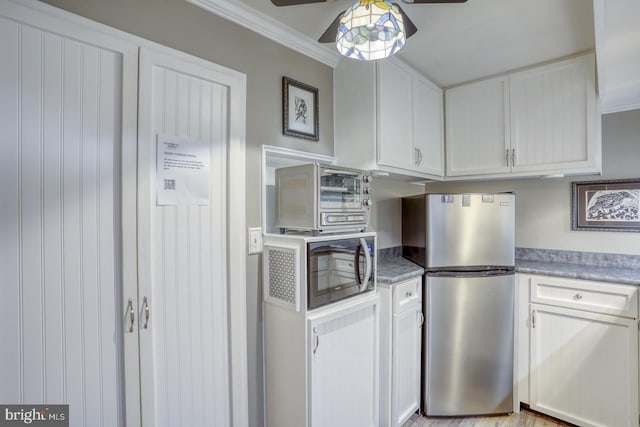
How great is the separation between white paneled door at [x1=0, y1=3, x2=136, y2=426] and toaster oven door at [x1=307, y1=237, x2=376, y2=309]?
0.81 metres

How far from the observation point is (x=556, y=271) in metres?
2.06

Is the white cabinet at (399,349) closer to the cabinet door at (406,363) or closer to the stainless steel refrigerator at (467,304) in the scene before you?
the cabinet door at (406,363)

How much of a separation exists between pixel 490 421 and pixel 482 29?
243cm

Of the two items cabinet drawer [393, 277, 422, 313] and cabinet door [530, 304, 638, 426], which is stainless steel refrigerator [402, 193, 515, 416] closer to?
cabinet drawer [393, 277, 422, 313]

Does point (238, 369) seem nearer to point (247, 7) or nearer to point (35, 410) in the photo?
point (35, 410)

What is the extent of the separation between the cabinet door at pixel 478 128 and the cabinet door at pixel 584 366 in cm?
110

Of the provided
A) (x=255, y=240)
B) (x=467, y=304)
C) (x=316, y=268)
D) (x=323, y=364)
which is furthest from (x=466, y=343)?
(x=255, y=240)

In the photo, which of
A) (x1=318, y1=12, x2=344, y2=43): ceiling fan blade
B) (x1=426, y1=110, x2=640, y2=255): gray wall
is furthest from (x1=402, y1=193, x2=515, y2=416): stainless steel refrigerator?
(x1=318, y1=12, x2=344, y2=43): ceiling fan blade

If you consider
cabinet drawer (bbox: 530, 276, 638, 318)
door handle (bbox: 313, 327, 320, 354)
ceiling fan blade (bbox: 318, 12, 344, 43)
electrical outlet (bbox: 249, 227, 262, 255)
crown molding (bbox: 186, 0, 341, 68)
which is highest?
crown molding (bbox: 186, 0, 341, 68)

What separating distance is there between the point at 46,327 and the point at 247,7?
1.62 meters

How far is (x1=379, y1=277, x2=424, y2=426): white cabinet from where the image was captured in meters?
1.89

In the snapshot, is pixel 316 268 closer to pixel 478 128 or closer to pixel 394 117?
pixel 394 117

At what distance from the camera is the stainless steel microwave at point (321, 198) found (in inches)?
62.7

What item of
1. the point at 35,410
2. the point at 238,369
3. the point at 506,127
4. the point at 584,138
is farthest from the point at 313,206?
the point at 584,138
